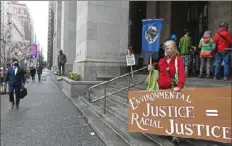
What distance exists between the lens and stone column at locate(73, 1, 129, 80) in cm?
1753

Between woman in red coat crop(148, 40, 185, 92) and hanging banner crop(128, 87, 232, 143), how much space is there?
207mm

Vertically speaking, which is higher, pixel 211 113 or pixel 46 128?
pixel 211 113

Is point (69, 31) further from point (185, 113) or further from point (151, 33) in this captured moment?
point (185, 113)

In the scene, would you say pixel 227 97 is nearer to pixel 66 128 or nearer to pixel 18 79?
pixel 66 128

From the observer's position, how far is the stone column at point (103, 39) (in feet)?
57.5

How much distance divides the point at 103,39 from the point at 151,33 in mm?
7894

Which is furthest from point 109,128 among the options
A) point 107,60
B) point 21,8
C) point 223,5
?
point 21,8

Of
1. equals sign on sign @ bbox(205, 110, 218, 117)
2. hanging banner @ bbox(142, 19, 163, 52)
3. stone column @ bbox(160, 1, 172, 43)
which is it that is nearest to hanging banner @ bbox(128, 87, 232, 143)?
equals sign on sign @ bbox(205, 110, 218, 117)

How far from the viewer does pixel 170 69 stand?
19.4 feet

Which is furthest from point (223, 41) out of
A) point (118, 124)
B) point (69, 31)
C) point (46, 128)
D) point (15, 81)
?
point (69, 31)

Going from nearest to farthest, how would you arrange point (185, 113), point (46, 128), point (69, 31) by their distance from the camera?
point (185, 113) → point (46, 128) → point (69, 31)

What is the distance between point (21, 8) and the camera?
137 metres

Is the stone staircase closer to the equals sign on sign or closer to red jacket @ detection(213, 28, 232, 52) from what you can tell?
the equals sign on sign

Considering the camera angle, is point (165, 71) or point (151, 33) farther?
point (151, 33)
